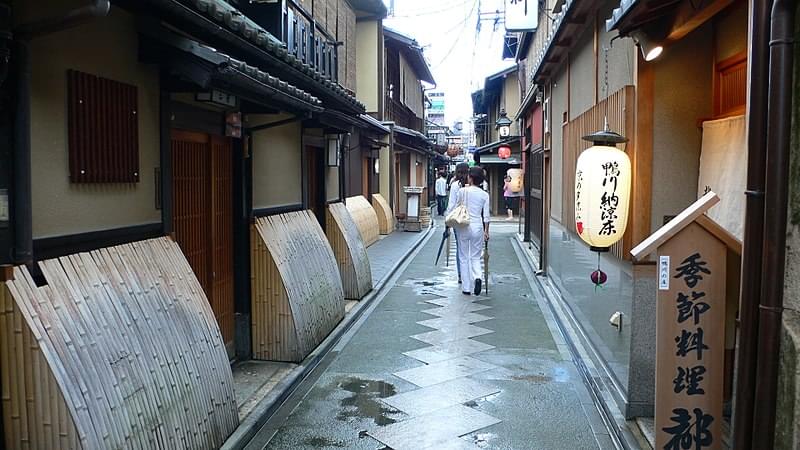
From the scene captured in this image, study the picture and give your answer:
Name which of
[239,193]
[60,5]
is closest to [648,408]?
[239,193]

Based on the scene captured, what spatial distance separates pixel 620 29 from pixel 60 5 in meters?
4.44

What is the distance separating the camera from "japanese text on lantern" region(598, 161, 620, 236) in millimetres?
6353

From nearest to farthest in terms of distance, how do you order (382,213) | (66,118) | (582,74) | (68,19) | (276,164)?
(68,19) < (66,118) < (276,164) < (582,74) < (382,213)

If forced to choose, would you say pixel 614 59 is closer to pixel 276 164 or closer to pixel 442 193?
pixel 276 164

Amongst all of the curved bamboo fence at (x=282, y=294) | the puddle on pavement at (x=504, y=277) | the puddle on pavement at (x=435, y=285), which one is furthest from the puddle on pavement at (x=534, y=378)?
the puddle on pavement at (x=504, y=277)

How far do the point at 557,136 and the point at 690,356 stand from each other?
956 centimetres

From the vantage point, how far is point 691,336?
4879 mm

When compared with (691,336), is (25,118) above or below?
above

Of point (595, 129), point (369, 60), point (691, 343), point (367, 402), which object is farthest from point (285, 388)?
point (369, 60)

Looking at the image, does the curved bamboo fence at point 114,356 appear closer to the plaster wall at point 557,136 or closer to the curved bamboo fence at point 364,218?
the plaster wall at point 557,136

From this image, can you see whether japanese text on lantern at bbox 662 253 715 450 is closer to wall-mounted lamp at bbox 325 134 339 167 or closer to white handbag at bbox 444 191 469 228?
white handbag at bbox 444 191 469 228

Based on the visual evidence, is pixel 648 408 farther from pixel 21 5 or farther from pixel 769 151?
pixel 21 5

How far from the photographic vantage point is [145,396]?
181 inches

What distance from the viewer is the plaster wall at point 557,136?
12.7m
